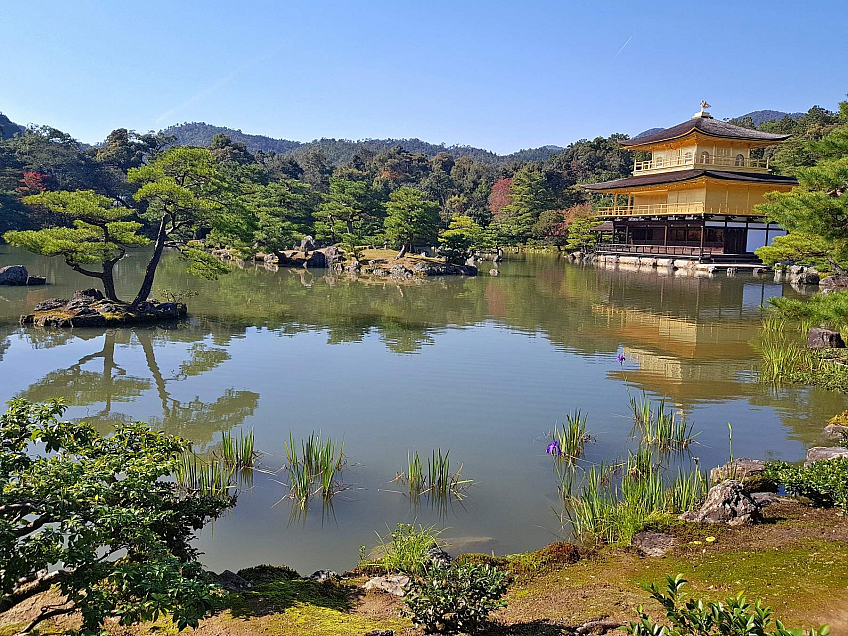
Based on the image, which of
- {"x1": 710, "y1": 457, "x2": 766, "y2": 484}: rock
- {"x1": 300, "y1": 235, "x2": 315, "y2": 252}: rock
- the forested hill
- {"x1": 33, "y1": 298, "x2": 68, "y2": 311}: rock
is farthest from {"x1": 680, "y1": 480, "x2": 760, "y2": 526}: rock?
the forested hill

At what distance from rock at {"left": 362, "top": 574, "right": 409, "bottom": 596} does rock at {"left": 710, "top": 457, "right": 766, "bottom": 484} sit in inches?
121

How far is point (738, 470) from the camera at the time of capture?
5.35 meters

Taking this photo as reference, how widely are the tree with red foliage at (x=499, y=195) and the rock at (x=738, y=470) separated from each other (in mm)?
49626

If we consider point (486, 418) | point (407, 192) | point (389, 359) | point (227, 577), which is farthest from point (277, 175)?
point (227, 577)

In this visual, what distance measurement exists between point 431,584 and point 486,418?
460 cm

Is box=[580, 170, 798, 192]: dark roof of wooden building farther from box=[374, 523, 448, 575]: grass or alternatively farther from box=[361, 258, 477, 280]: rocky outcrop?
box=[374, 523, 448, 575]: grass

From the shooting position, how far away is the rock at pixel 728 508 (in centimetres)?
427

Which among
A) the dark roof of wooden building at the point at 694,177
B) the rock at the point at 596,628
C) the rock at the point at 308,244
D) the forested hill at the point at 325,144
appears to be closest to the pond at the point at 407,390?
the rock at the point at 596,628

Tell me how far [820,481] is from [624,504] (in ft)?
4.50

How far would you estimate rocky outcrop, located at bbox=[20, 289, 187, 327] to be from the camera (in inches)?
515

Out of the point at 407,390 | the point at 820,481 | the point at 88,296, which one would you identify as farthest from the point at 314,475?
the point at 88,296

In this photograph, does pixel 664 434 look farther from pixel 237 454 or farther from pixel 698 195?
pixel 698 195

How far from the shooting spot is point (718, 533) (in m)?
4.11

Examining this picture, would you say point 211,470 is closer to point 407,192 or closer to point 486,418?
point 486,418
